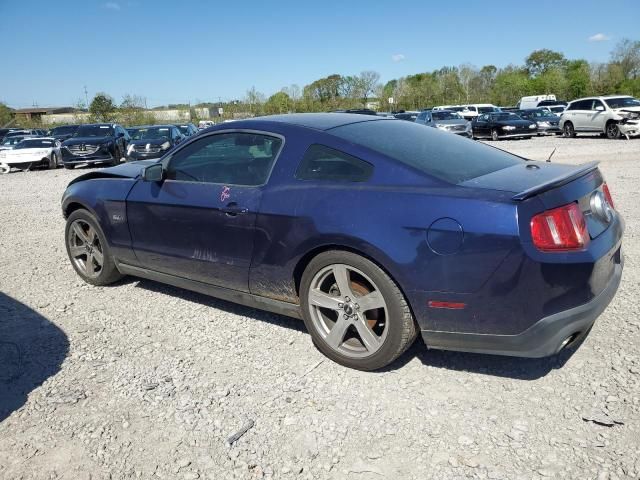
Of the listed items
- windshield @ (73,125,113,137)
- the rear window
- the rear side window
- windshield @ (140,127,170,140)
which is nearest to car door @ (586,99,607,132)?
windshield @ (140,127,170,140)

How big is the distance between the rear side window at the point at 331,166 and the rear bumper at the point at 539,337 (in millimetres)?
1002

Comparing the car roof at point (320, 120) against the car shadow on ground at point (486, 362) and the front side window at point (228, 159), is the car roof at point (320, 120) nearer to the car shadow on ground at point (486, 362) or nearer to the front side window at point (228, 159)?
the front side window at point (228, 159)

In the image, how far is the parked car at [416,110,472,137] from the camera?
→ 78.4 ft

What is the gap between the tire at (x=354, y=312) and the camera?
120 inches

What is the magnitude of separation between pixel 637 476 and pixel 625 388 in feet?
2.45

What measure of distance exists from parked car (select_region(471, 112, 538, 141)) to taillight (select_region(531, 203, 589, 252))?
23157 mm

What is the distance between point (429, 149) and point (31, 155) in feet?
63.7

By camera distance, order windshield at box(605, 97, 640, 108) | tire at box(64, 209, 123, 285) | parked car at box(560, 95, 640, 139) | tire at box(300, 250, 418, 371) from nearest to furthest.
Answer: tire at box(300, 250, 418, 371), tire at box(64, 209, 123, 285), parked car at box(560, 95, 640, 139), windshield at box(605, 97, 640, 108)

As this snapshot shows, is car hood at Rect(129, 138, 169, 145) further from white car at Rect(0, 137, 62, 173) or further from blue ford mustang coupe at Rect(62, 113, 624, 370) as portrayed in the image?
blue ford mustang coupe at Rect(62, 113, 624, 370)

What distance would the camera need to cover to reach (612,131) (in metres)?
20.8

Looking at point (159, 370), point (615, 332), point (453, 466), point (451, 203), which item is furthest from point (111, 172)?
point (615, 332)

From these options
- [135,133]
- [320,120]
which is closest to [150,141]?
[135,133]

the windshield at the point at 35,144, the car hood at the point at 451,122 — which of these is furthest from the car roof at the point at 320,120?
the car hood at the point at 451,122

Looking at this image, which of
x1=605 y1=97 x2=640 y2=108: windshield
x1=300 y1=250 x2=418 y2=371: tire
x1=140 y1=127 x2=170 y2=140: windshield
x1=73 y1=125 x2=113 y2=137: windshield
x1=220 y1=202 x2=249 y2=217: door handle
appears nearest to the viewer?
x1=300 y1=250 x2=418 y2=371: tire
